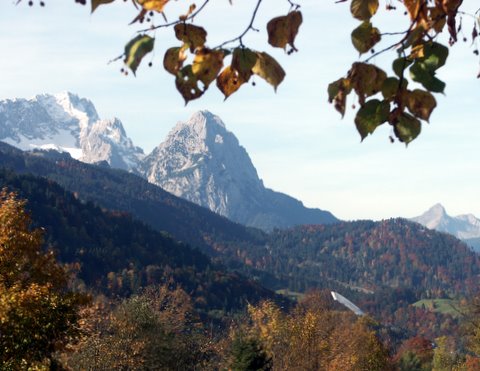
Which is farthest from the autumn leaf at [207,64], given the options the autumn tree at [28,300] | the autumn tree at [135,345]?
the autumn tree at [135,345]

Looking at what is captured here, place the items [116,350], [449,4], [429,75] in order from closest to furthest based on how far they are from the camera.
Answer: [429,75], [449,4], [116,350]

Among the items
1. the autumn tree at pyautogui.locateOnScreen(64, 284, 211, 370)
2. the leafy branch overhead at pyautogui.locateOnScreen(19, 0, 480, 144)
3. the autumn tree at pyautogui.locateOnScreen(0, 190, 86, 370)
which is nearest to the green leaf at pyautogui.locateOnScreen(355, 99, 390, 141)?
the leafy branch overhead at pyautogui.locateOnScreen(19, 0, 480, 144)

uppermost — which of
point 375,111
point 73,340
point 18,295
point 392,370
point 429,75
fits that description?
point 429,75

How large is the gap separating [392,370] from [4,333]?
58100mm

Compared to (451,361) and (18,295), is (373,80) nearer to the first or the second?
(18,295)

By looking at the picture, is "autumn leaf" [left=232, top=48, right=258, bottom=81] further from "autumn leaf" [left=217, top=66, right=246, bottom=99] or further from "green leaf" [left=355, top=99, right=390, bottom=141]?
"green leaf" [left=355, top=99, right=390, bottom=141]

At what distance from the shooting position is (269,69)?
272 cm

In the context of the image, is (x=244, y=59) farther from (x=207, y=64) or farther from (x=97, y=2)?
(x=97, y=2)

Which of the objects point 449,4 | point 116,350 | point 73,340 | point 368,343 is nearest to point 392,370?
point 368,343

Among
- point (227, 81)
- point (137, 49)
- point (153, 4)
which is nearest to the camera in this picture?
point (137, 49)

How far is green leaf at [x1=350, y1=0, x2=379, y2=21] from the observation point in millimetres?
2758

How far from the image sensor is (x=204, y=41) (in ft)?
9.36

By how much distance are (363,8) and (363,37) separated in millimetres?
129

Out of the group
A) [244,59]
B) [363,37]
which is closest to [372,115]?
[363,37]
